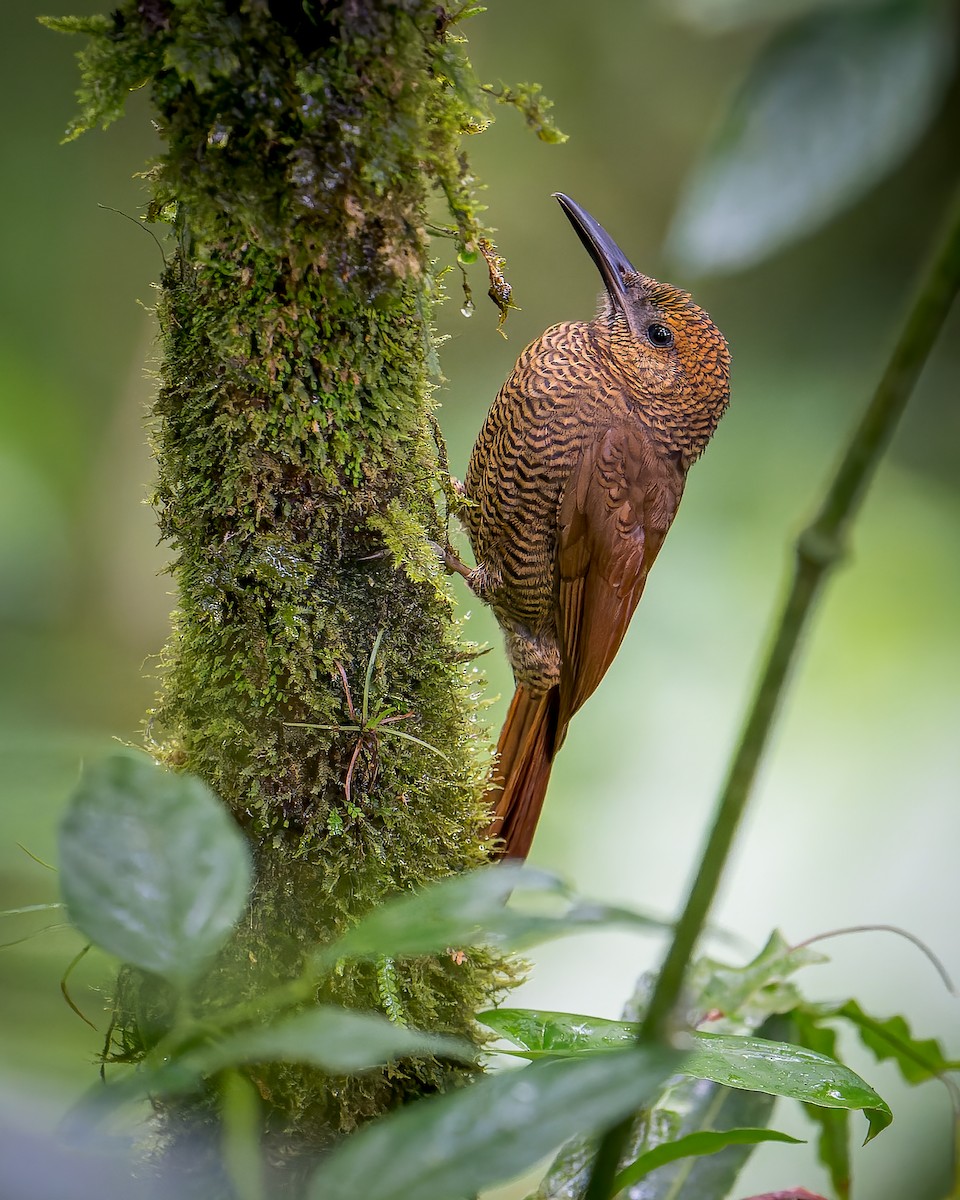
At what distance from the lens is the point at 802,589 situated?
2.08ft

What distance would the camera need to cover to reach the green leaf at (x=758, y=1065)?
971 millimetres

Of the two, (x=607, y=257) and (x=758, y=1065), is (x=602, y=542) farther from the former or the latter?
(x=758, y=1065)

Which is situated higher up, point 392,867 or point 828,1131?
point 392,867

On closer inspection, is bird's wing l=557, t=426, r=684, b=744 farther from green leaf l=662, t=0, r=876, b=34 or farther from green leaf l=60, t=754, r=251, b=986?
green leaf l=60, t=754, r=251, b=986

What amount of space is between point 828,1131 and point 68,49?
155 inches

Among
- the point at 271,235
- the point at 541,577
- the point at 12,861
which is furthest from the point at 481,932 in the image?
the point at 541,577

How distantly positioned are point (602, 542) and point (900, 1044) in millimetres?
1112

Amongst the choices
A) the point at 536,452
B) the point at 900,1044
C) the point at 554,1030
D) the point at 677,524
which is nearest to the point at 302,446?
the point at 554,1030

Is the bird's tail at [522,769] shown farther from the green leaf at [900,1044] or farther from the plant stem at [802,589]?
the plant stem at [802,589]

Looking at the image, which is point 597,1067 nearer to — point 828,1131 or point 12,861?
point 12,861

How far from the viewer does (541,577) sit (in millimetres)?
2277

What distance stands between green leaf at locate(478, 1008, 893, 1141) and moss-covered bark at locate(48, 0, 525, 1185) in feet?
0.63

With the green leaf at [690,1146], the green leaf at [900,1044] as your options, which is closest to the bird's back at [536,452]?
the green leaf at [900,1044]

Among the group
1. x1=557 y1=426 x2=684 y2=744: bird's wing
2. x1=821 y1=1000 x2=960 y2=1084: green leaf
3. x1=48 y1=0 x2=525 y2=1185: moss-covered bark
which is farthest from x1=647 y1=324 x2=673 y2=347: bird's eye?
x1=821 y1=1000 x2=960 y2=1084: green leaf
